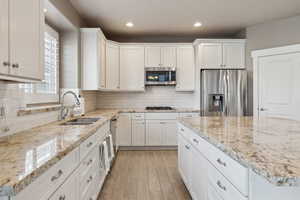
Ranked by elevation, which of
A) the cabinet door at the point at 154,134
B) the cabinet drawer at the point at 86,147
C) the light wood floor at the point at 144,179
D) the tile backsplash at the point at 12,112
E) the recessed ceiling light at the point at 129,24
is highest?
the recessed ceiling light at the point at 129,24

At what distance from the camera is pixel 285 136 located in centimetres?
162

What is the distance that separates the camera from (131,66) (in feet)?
16.0

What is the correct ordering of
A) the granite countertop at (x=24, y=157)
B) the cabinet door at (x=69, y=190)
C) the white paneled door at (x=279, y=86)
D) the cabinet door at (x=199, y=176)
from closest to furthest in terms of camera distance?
1. the granite countertop at (x=24, y=157)
2. the cabinet door at (x=69, y=190)
3. the cabinet door at (x=199, y=176)
4. the white paneled door at (x=279, y=86)

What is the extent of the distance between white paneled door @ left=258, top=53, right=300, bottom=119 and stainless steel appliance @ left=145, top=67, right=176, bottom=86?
1804 mm

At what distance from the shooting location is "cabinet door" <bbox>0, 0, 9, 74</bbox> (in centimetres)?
127

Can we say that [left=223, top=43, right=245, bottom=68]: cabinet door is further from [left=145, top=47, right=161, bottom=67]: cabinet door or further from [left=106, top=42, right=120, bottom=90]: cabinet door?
[left=106, top=42, right=120, bottom=90]: cabinet door

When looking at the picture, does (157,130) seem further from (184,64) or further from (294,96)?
(294,96)

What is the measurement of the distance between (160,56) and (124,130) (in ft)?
6.02

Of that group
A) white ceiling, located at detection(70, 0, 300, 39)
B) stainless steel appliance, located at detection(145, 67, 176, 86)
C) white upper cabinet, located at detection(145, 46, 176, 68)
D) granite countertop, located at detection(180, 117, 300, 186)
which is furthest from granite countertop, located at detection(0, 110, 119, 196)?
white upper cabinet, located at detection(145, 46, 176, 68)

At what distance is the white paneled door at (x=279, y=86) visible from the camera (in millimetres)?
3971

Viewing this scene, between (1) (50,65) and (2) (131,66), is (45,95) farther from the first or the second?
(2) (131,66)

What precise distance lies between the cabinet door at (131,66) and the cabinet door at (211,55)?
1299mm

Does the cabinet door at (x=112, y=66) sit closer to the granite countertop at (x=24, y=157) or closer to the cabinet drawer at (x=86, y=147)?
the cabinet drawer at (x=86, y=147)

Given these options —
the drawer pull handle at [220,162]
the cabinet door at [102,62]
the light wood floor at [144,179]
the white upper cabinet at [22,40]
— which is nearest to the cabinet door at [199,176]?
the drawer pull handle at [220,162]
